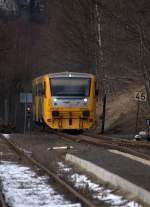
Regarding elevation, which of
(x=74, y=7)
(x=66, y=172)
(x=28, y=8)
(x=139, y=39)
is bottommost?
(x=66, y=172)

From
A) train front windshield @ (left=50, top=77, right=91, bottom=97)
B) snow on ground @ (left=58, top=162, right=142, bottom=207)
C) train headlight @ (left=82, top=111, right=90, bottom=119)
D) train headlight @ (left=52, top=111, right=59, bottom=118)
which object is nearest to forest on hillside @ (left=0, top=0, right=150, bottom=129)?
train front windshield @ (left=50, top=77, right=91, bottom=97)

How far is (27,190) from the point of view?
46.4 feet

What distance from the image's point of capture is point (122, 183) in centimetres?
1349

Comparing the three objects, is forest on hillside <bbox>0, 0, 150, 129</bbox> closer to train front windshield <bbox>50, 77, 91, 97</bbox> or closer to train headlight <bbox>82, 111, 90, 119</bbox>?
train front windshield <bbox>50, 77, 91, 97</bbox>

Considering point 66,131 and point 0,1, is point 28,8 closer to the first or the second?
point 0,1

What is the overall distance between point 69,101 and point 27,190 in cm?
2174

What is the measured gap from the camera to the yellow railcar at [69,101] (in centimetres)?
3575

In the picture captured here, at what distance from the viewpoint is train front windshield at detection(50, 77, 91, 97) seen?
36.0m

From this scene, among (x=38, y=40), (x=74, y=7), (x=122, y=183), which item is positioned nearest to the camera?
(x=122, y=183)

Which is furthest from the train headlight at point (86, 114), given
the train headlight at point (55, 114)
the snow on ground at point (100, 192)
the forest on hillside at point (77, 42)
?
the snow on ground at point (100, 192)

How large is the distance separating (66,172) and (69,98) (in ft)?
60.4

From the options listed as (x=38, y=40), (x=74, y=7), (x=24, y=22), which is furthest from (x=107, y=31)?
(x=24, y=22)

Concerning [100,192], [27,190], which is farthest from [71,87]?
[100,192]

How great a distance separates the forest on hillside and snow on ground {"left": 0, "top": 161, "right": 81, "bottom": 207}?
1522 centimetres
